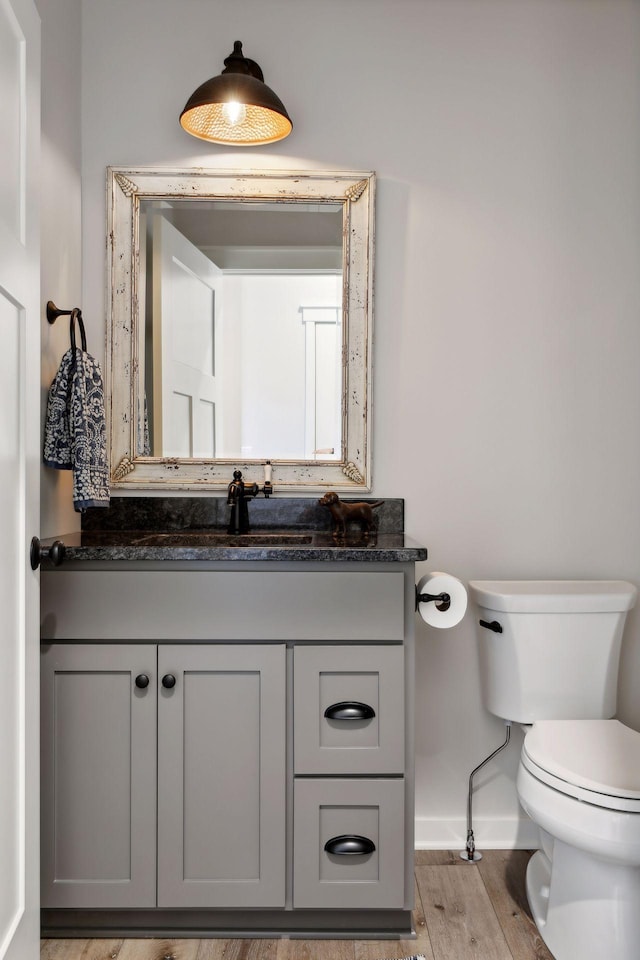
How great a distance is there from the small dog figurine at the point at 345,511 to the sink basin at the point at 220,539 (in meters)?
0.10

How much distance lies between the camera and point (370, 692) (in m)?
1.70

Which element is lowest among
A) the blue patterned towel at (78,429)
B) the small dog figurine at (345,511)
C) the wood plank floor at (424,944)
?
the wood plank floor at (424,944)

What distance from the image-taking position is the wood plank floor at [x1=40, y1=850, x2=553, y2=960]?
5.46ft

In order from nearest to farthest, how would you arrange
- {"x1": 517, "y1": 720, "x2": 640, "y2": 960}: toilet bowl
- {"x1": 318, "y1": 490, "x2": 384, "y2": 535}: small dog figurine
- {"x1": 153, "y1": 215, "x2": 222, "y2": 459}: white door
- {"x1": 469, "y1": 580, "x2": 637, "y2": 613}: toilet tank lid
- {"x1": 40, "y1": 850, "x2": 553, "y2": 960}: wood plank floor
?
{"x1": 517, "y1": 720, "x2": 640, "y2": 960}: toilet bowl < {"x1": 40, "y1": 850, "x2": 553, "y2": 960}: wood plank floor < {"x1": 469, "y1": 580, "x2": 637, "y2": 613}: toilet tank lid < {"x1": 318, "y1": 490, "x2": 384, "y2": 535}: small dog figurine < {"x1": 153, "y1": 215, "x2": 222, "y2": 459}: white door

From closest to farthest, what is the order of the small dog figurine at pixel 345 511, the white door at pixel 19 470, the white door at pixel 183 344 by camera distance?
1. the white door at pixel 19 470
2. the small dog figurine at pixel 345 511
3. the white door at pixel 183 344

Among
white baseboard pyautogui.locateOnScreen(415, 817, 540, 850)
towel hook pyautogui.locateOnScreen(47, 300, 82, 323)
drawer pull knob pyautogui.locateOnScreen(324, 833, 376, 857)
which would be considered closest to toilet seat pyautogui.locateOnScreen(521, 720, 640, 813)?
drawer pull knob pyautogui.locateOnScreen(324, 833, 376, 857)

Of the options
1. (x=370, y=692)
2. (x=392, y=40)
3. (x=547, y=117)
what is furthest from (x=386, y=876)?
(x=392, y=40)

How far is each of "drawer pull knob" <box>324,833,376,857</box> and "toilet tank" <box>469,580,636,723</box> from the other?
0.55m

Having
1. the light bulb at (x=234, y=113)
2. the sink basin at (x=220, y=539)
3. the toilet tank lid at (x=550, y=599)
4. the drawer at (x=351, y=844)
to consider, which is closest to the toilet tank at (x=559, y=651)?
the toilet tank lid at (x=550, y=599)

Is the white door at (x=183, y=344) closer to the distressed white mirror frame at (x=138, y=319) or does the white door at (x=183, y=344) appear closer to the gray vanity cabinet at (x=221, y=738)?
the distressed white mirror frame at (x=138, y=319)

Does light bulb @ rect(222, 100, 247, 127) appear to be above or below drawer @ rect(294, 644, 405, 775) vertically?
above

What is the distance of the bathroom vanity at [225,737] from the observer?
1691 mm

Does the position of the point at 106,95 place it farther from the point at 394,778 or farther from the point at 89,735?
the point at 394,778

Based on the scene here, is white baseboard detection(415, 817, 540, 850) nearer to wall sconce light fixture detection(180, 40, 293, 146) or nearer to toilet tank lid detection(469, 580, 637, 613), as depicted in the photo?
toilet tank lid detection(469, 580, 637, 613)
